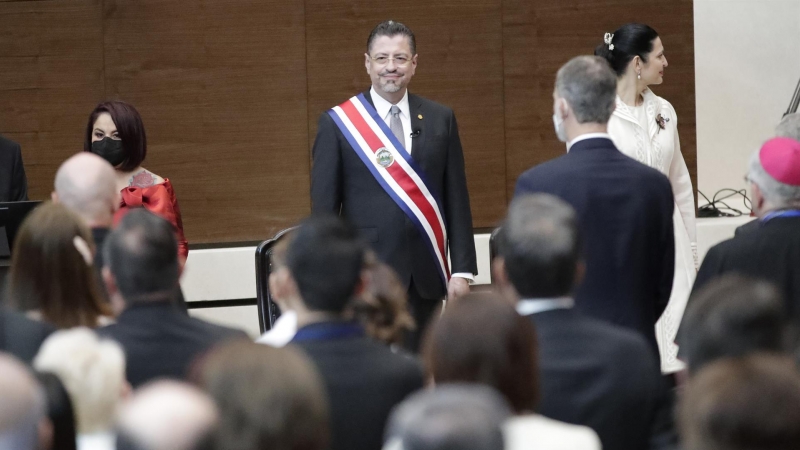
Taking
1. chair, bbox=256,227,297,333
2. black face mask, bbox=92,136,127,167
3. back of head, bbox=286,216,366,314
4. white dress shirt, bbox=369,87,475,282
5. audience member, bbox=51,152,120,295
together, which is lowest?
chair, bbox=256,227,297,333

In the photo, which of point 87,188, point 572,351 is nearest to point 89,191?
point 87,188

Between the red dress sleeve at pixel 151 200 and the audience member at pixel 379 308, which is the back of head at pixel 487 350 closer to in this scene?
the audience member at pixel 379 308

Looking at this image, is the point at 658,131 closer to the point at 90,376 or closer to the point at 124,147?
the point at 124,147

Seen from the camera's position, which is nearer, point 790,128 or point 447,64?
point 790,128

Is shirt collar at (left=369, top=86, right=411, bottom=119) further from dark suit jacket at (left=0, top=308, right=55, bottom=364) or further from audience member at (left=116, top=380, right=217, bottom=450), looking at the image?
audience member at (left=116, top=380, right=217, bottom=450)

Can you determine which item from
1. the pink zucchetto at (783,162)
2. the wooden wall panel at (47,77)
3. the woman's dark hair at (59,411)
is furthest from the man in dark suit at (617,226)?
the wooden wall panel at (47,77)

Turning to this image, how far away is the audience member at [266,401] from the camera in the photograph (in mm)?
1543

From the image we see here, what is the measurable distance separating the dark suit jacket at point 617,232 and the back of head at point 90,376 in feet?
4.48

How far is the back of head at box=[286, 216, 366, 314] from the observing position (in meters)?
2.21

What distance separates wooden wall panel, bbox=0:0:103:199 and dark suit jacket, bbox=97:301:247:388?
378 centimetres

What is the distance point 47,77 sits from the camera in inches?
236

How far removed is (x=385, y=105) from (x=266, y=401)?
294 cm

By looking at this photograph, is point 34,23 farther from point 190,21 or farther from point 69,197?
point 69,197

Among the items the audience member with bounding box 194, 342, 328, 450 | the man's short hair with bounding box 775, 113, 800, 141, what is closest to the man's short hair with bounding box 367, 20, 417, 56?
the man's short hair with bounding box 775, 113, 800, 141
